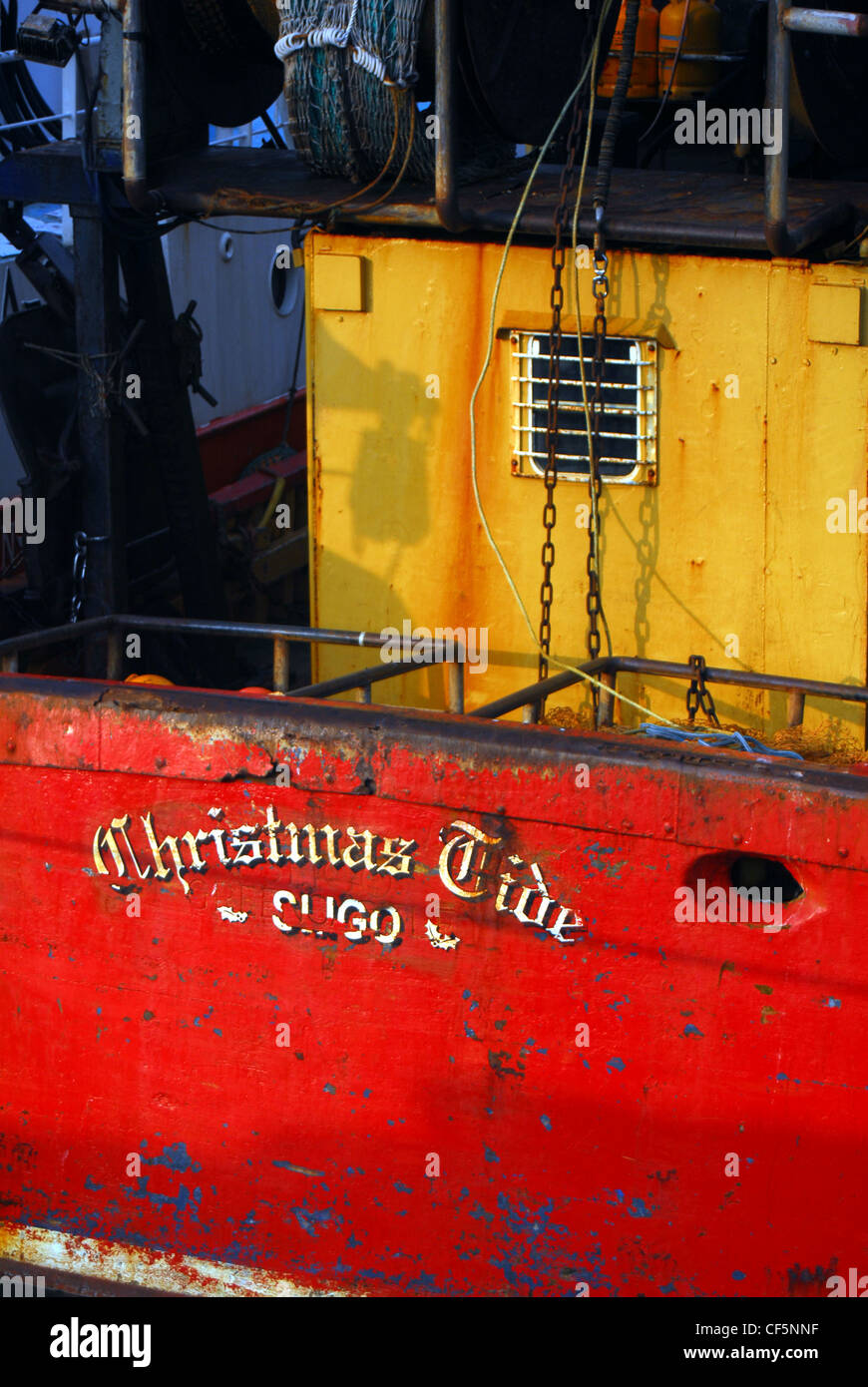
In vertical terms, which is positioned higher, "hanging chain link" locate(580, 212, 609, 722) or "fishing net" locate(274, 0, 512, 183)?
"fishing net" locate(274, 0, 512, 183)

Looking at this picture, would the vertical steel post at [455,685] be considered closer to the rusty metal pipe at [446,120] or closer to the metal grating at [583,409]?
the metal grating at [583,409]

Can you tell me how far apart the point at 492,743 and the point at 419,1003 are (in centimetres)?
85

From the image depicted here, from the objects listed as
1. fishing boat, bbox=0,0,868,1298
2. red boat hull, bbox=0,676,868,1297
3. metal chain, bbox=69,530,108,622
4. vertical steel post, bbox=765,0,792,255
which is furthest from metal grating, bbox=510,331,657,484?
metal chain, bbox=69,530,108,622

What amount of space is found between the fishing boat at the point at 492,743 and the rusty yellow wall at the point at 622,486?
0.02 m

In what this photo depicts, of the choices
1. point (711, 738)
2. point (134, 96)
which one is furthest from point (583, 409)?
point (134, 96)

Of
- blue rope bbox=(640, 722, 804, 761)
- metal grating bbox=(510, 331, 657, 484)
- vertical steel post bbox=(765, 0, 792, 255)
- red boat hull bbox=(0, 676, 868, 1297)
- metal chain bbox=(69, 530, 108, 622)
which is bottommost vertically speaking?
red boat hull bbox=(0, 676, 868, 1297)

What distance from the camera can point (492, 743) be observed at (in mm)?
4609

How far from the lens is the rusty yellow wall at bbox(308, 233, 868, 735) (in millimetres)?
5695

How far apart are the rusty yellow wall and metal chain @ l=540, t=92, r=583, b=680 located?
0.70 feet

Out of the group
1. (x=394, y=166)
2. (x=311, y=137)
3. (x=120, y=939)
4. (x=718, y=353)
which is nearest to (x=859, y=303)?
(x=718, y=353)

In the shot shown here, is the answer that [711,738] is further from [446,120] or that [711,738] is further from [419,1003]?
[446,120]

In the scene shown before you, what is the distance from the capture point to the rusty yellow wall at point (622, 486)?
18.7ft

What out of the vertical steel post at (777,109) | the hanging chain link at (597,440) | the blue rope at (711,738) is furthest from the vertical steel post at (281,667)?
the vertical steel post at (777,109)

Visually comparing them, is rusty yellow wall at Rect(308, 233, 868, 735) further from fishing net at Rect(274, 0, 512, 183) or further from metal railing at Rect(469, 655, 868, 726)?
metal railing at Rect(469, 655, 868, 726)
